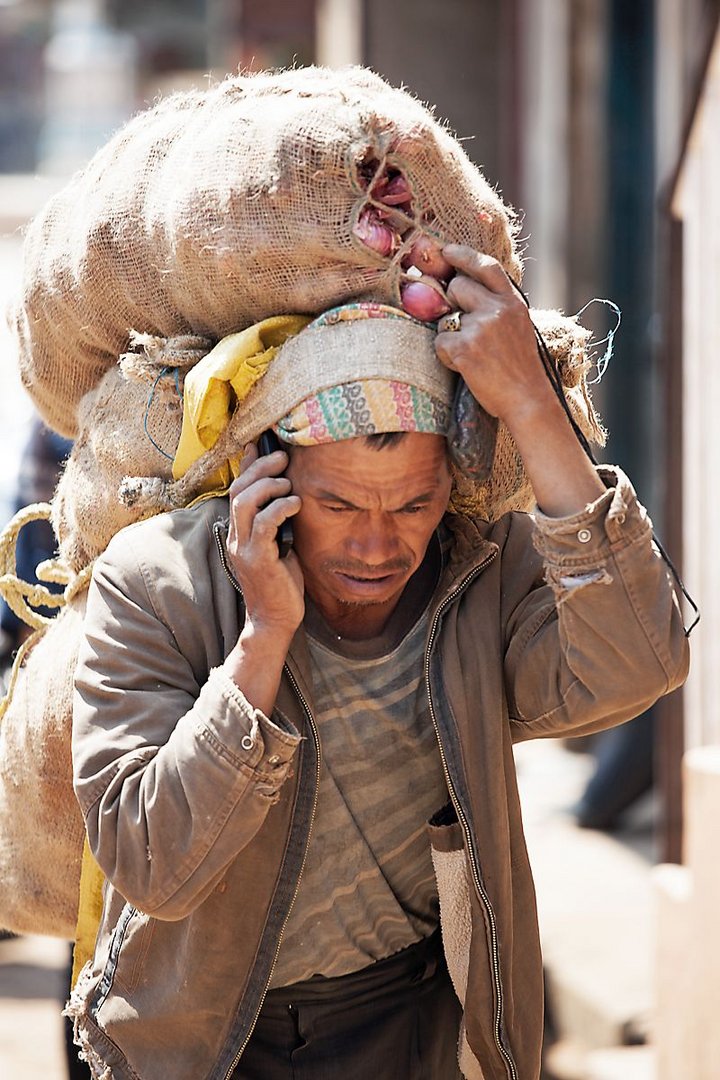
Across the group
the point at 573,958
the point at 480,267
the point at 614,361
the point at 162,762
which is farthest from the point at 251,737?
the point at 614,361

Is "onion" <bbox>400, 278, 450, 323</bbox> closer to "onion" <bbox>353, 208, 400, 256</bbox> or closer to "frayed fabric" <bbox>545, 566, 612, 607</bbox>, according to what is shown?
"onion" <bbox>353, 208, 400, 256</bbox>

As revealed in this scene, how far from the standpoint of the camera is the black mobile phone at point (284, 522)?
6.89 ft

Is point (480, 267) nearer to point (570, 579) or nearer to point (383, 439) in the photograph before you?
point (383, 439)

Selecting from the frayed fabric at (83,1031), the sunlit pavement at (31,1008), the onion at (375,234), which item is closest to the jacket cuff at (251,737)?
the frayed fabric at (83,1031)

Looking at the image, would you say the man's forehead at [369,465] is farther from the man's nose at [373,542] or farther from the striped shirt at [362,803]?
the striped shirt at [362,803]

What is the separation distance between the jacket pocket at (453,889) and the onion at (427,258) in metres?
0.84

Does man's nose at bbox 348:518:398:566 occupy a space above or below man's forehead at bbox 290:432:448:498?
below

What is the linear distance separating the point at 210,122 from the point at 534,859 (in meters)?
4.56

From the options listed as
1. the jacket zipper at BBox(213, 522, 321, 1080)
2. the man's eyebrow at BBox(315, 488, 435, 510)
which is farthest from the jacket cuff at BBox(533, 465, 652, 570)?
the jacket zipper at BBox(213, 522, 321, 1080)

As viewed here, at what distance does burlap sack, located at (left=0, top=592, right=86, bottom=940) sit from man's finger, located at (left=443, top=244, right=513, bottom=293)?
0.92 meters

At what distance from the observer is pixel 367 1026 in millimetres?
2354

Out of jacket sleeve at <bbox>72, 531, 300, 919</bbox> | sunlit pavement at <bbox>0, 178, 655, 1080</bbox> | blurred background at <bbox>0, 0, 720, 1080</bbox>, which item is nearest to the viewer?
jacket sleeve at <bbox>72, 531, 300, 919</bbox>

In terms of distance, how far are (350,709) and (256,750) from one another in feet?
1.05

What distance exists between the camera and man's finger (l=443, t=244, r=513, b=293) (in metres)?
2.14
